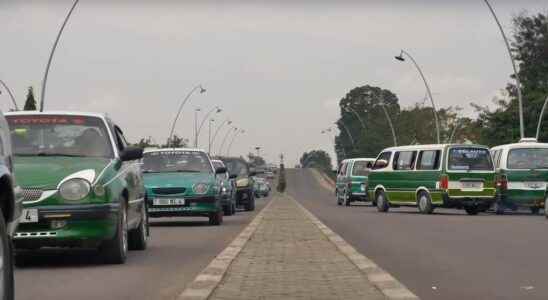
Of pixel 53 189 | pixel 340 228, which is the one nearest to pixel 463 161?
pixel 340 228

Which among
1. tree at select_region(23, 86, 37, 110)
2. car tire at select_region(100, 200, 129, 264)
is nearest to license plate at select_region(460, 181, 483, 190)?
car tire at select_region(100, 200, 129, 264)

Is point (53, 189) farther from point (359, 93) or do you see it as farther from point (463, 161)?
point (359, 93)

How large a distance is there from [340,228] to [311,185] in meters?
A: 119

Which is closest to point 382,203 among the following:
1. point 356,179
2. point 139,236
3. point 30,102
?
point 356,179

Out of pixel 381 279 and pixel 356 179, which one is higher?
pixel 356 179

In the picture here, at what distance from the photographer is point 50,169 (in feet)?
39.7

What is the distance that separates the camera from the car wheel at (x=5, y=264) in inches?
282

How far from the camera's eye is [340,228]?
22.3 meters

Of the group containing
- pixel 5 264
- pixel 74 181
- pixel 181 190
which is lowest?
pixel 5 264

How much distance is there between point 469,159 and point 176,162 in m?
11.8

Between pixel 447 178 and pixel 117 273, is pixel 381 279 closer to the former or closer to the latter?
pixel 117 273

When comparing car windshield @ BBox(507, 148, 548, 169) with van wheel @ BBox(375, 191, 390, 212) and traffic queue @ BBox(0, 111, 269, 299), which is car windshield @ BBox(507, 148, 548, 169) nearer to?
van wheel @ BBox(375, 191, 390, 212)

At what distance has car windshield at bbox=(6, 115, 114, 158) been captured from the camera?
13023 millimetres

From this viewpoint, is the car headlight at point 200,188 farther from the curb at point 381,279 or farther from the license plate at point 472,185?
the license plate at point 472,185
